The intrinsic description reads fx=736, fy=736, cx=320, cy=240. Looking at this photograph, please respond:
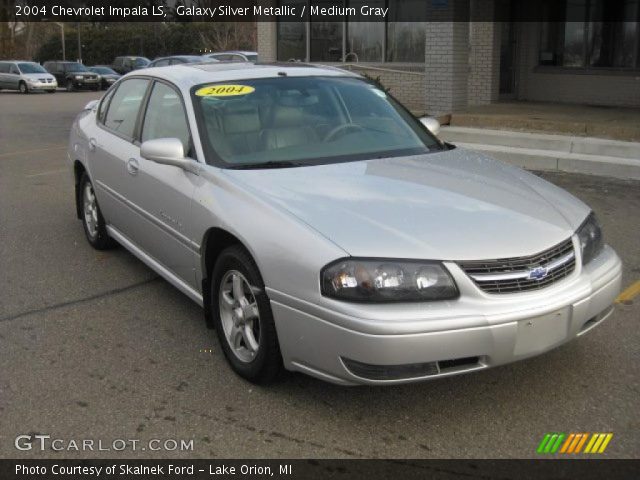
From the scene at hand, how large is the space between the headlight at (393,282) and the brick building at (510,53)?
424 inches

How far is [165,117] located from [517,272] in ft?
8.78

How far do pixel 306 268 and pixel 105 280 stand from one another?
2.81 metres

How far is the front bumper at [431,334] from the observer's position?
303cm

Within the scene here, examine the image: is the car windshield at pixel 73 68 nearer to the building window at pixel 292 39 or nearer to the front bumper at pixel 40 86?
the front bumper at pixel 40 86

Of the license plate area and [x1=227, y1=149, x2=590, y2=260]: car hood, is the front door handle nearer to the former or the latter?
[x1=227, y1=149, x2=590, y2=260]: car hood

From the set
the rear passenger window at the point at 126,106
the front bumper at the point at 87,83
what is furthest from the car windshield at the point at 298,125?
the front bumper at the point at 87,83

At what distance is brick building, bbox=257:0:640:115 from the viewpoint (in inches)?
525

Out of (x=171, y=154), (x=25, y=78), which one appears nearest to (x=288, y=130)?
(x=171, y=154)

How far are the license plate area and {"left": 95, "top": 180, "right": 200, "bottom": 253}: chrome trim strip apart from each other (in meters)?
1.81

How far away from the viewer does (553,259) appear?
3.36m

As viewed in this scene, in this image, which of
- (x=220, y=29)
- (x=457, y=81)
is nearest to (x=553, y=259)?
(x=457, y=81)

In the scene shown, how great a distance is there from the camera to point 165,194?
175 inches

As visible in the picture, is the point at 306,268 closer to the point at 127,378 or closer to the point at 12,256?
the point at 127,378

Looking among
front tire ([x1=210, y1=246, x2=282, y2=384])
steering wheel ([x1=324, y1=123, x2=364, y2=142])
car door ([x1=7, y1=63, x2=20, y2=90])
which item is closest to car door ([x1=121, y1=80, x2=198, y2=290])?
front tire ([x1=210, y1=246, x2=282, y2=384])
